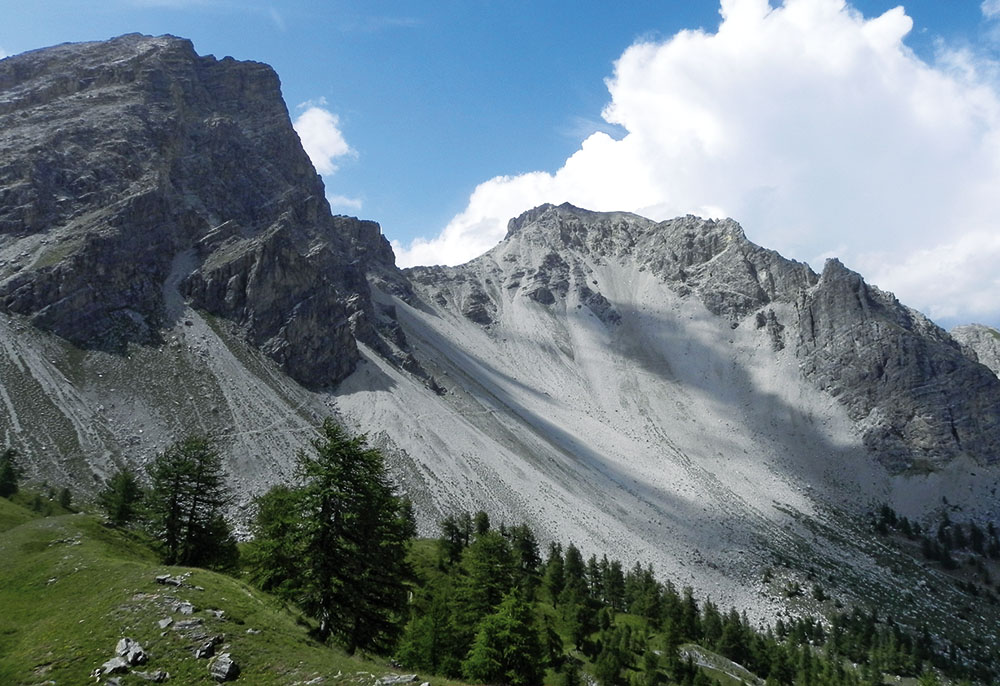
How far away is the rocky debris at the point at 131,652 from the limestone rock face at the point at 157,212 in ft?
343

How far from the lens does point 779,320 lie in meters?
196

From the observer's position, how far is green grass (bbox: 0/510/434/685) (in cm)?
1611

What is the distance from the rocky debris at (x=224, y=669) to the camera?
15.6 meters

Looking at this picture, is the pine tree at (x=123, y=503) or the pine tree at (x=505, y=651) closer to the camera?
the pine tree at (x=505, y=651)

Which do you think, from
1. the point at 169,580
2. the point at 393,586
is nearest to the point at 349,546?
the point at 393,586

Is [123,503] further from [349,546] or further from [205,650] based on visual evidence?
[205,650]

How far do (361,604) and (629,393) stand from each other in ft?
527

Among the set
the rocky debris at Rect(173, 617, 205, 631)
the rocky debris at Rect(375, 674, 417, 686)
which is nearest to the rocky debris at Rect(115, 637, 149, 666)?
the rocky debris at Rect(173, 617, 205, 631)

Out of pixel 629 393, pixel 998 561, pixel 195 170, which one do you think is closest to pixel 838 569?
pixel 998 561

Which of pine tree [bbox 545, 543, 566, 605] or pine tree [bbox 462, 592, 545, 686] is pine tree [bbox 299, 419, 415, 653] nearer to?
pine tree [bbox 462, 592, 545, 686]

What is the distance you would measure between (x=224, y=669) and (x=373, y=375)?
387ft

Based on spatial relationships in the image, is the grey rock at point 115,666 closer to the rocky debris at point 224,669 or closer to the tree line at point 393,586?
the rocky debris at point 224,669

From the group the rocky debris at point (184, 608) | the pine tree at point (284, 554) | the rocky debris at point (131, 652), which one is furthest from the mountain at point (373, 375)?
the rocky debris at point (131, 652)

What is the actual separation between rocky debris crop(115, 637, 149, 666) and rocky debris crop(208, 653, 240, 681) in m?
1.82
